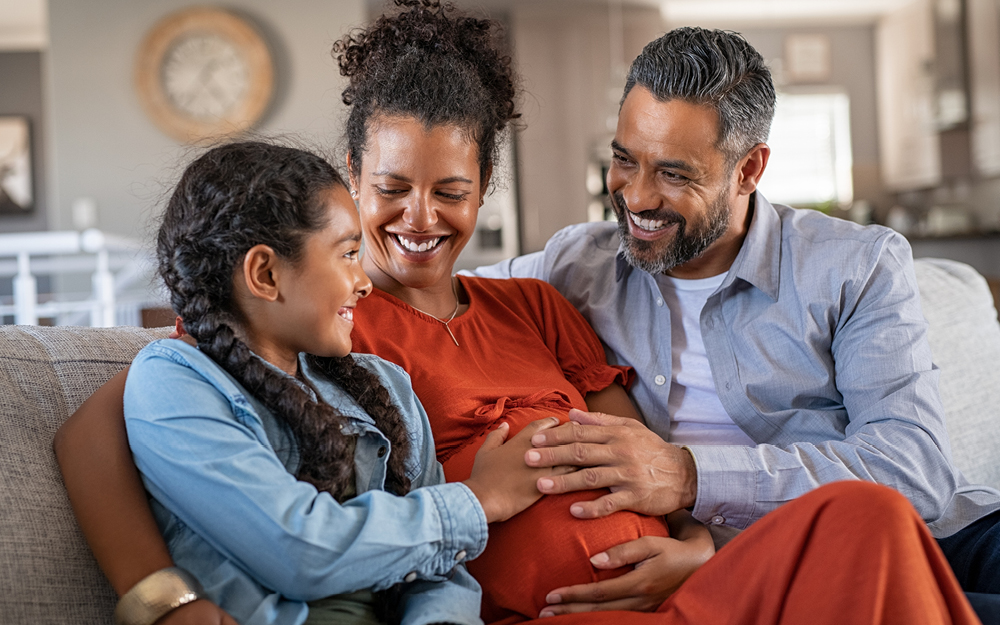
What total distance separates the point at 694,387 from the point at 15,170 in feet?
24.6

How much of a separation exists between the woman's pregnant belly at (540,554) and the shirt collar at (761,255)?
1.96ft

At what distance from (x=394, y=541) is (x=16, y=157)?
25.7ft

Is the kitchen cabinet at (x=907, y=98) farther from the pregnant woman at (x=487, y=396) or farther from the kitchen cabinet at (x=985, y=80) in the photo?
the pregnant woman at (x=487, y=396)

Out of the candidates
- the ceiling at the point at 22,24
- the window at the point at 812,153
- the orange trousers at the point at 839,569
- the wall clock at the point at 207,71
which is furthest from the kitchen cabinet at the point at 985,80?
the ceiling at the point at 22,24

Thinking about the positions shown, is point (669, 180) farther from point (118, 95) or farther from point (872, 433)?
point (118, 95)

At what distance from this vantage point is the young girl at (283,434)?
903 millimetres

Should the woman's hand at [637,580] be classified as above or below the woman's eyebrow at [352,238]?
below

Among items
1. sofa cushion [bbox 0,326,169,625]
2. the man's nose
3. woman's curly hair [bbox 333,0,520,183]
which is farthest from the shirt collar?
sofa cushion [bbox 0,326,169,625]

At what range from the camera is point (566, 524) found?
3.79 feet

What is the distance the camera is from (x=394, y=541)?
935 millimetres

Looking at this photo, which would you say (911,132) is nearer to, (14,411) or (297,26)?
(297,26)

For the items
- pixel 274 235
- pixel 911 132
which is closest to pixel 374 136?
pixel 274 235

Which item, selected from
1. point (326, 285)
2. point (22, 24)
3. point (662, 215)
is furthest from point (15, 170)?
point (326, 285)

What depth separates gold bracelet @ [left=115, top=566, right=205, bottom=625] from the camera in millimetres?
869
